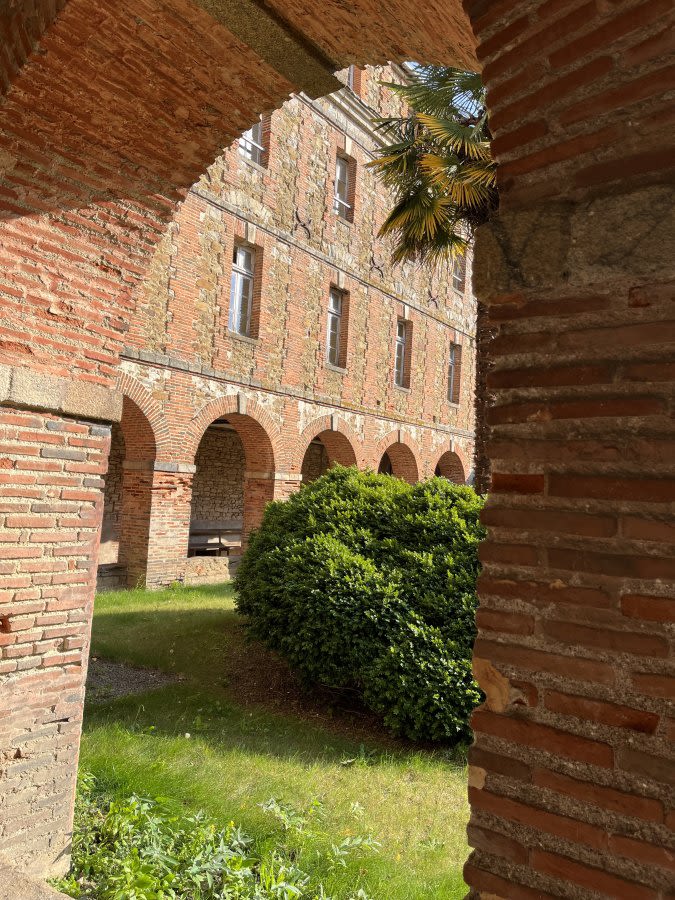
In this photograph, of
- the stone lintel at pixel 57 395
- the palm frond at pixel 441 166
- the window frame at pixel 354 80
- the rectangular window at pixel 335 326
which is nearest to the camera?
the stone lintel at pixel 57 395

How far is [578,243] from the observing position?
66.4 inches

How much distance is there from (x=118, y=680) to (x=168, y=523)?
5.08 m

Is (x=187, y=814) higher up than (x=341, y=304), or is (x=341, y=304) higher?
(x=341, y=304)

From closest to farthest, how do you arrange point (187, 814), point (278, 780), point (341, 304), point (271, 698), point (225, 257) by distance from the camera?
point (187, 814) < point (278, 780) < point (271, 698) < point (225, 257) < point (341, 304)

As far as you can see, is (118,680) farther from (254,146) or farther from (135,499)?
(254,146)

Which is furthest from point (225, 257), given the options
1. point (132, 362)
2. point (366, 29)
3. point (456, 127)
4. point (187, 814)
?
point (187, 814)

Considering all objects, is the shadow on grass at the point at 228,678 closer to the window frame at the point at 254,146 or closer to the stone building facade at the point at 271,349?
the stone building facade at the point at 271,349

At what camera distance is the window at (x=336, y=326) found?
51.0 ft

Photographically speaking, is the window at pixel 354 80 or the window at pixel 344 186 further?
the window at pixel 354 80

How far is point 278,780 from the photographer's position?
458 centimetres

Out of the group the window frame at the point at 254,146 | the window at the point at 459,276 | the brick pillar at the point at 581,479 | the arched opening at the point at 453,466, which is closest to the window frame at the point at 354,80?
the window frame at the point at 254,146

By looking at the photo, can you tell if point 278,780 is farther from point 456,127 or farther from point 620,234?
point 456,127

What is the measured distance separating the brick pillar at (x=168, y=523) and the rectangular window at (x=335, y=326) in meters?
5.00

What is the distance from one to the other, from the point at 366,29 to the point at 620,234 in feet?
8.60
